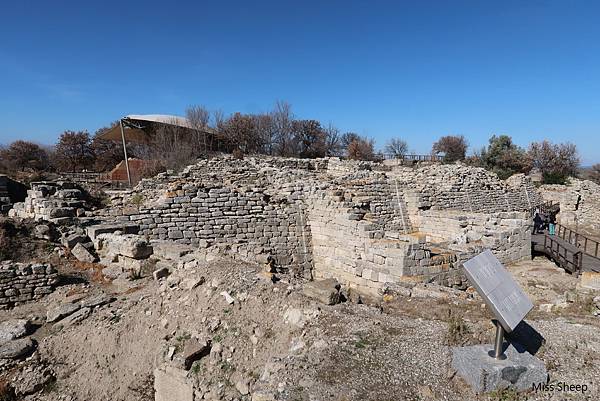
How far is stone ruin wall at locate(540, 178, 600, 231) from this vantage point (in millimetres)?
20125

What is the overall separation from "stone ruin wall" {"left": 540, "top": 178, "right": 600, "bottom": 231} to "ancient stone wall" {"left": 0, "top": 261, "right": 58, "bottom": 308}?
80.5 feet

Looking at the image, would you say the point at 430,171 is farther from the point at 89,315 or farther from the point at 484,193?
the point at 89,315

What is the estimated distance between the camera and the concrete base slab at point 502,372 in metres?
3.32

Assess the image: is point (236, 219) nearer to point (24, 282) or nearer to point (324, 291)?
point (24, 282)

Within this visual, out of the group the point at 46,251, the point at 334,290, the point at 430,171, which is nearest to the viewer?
the point at 334,290

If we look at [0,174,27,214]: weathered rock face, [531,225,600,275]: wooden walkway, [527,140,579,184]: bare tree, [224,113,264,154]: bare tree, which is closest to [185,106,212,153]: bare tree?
[224,113,264,154]: bare tree

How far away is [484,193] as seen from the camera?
54.5 feet

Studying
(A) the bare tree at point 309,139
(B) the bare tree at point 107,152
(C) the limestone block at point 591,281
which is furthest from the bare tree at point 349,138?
(C) the limestone block at point 591,281

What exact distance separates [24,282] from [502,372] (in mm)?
8401

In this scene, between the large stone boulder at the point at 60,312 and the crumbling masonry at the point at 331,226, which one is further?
the crumbling masonry at the point at 331,226

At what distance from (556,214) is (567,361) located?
21.6 meters

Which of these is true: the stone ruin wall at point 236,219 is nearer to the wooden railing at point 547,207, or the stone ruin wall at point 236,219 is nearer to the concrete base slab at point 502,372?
the concrete base slab at point 502,372

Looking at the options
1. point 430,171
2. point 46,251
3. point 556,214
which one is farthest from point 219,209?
point 556,214

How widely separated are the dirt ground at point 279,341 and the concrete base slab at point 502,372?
0.10 metres
